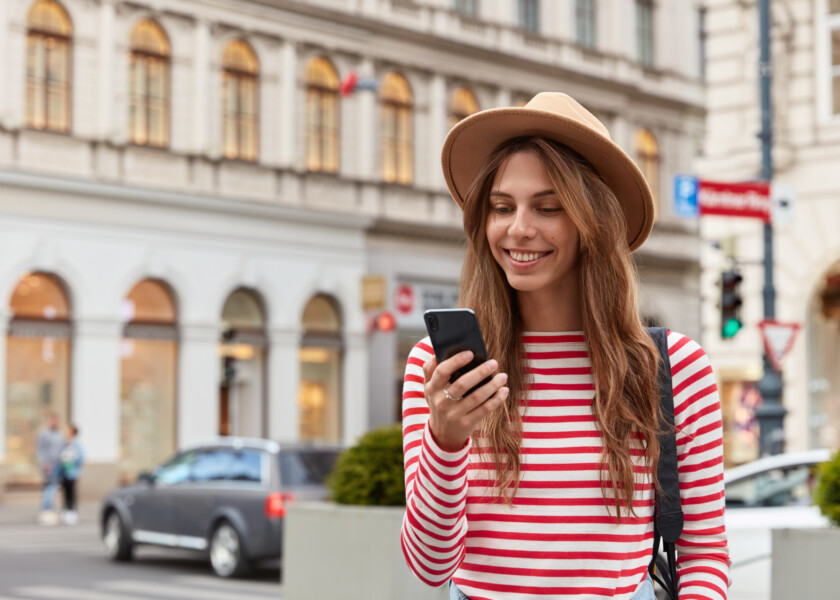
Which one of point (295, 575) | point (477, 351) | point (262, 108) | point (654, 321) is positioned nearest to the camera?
point (477, 351)

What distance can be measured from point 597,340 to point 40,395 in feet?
84.2

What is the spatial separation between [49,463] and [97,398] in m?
3.96

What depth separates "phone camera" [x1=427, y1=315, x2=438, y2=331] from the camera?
238cm

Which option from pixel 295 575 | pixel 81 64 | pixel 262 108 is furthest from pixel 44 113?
pixel 295 575

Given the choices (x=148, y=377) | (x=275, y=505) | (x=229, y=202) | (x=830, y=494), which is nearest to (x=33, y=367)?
(x=148, y=377)

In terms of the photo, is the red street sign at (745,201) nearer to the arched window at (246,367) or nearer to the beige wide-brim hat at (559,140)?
the beige wide-brim hat at (559,140)

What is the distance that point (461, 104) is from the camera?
3634cm

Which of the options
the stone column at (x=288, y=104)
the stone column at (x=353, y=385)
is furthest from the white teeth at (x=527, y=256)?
the stone column at (x=353, y=385)

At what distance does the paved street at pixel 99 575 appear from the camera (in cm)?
1385

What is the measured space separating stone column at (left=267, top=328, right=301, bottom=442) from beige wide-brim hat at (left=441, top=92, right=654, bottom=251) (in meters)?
28.7

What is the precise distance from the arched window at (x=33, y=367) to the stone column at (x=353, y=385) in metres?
7.38

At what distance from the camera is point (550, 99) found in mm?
2846

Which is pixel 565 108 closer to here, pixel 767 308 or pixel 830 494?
pixel 830 494

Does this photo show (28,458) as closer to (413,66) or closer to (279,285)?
(279,285)
